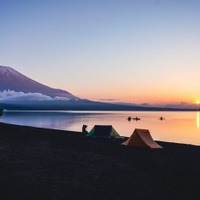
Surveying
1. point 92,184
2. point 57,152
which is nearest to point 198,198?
point 92,184

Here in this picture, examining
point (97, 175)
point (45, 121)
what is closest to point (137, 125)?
point (45, 121)

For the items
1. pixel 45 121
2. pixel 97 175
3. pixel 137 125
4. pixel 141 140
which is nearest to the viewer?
pixel 97 175

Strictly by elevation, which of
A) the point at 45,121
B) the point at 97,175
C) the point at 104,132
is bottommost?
the point at 45,121

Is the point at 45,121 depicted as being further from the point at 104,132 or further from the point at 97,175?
the point at 97,175

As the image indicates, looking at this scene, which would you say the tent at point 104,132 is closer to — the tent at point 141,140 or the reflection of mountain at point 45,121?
the tent at point 141,140

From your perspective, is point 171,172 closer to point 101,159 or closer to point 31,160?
point 101,159

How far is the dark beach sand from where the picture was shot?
6781 millimetres

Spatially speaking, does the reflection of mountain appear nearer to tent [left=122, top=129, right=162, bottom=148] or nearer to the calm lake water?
the calm lake water

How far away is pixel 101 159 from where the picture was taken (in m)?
11.6

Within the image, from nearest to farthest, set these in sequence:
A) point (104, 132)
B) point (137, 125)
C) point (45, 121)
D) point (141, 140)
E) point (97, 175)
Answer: point (97, 175), point (141, 140), point (104, 132), point (137, 125), point (45, 121)

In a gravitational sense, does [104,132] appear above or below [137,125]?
above

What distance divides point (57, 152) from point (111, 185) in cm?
632

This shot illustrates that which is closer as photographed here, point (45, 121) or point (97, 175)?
point (97, 175)

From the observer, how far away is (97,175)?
8.66 meters
